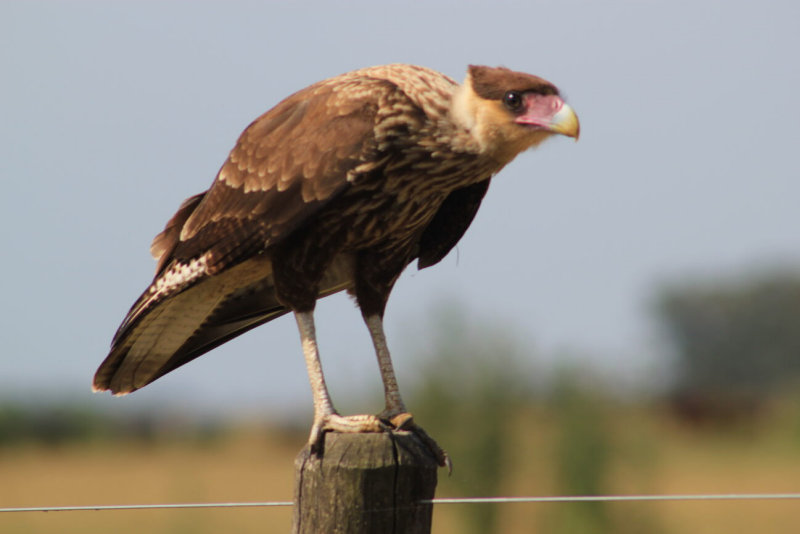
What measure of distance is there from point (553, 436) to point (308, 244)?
727cm

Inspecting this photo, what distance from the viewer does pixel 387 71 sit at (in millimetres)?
3383

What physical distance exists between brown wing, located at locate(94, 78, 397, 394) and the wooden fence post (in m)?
0.82

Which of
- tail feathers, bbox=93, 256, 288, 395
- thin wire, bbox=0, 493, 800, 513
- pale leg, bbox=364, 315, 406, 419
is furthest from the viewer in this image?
tail feathers, bbox=93, 256, 288, 395

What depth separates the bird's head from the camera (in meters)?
3.11

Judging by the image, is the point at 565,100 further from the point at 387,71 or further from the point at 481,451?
the point at 481,451

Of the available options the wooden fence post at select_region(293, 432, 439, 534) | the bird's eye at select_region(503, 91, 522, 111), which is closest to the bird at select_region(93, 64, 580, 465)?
the bird's eye at select_region(503, 91, 522, 111)

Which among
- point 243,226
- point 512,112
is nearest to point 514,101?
point 512,112

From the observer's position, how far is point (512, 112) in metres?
3.15

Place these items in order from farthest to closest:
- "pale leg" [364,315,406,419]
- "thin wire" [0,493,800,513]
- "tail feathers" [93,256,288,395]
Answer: "tail feathers" [93,256,288,395], "pale leg" [364,315,406,419], "thin wire" [0,493,800,513]

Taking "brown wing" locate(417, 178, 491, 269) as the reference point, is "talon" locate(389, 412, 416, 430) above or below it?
below

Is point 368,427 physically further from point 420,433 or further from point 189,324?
point 189,324

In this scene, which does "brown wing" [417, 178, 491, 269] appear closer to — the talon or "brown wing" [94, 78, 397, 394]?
"brown wing" [94, 78, 397, 394]

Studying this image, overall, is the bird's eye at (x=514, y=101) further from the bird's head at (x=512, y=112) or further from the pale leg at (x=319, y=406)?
the pale leg at (x=319, y=406)

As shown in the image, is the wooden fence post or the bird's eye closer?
the wooden fence post
